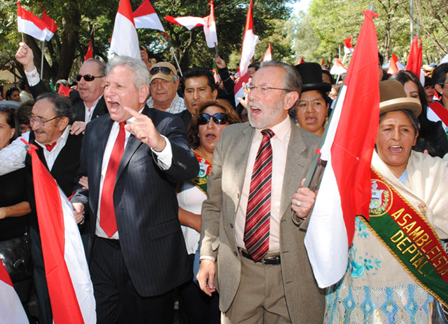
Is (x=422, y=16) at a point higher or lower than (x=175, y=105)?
higher

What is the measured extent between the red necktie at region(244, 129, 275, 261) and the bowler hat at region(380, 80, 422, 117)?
818 mm

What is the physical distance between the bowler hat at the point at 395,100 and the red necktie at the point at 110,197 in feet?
6.12

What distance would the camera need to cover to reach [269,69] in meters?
3.02

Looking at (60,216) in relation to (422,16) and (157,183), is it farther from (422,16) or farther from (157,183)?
(422,16)

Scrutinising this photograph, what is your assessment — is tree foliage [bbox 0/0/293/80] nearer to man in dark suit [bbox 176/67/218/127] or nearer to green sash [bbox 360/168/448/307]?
man in dark suit [bbox 176/67/218/127]

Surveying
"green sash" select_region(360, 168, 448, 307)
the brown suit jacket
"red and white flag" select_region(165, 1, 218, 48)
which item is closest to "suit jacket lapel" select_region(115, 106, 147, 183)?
the brown suit jacket

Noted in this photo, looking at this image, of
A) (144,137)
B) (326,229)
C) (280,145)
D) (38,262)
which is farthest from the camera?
(38,262)

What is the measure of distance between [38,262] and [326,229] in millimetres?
2664

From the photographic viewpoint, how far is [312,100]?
406cm

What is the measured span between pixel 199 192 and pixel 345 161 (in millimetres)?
1717

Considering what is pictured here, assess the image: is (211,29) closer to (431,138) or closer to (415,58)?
(415,58)

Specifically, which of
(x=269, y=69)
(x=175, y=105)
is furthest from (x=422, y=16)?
(x=269, y=69)

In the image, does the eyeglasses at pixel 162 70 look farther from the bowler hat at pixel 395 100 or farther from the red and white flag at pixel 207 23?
the bowler hat at pixel 395 100

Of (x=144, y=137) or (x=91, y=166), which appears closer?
(x=144, y=137)
